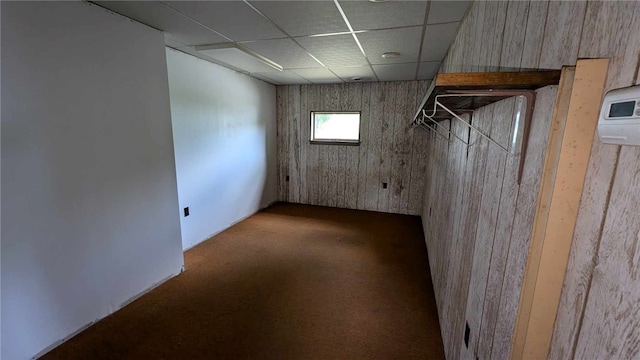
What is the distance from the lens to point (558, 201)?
0.63 meters

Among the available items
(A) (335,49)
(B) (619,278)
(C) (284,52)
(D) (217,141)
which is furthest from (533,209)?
(D) (217,141)

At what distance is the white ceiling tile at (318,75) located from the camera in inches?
146

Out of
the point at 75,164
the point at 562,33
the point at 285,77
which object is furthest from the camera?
the point at 285,77

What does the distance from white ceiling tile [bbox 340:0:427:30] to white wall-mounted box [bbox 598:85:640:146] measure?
1633 mm

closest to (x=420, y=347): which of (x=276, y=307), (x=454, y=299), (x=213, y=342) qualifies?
(x=454, y=299)

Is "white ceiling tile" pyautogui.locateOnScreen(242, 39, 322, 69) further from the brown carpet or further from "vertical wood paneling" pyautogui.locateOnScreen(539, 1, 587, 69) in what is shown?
the brown carpet

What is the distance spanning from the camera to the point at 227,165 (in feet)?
12.8

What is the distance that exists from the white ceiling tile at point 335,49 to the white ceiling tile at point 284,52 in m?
0.12

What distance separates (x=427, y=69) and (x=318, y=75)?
152 cm

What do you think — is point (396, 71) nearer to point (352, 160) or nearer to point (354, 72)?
point (354, 72)

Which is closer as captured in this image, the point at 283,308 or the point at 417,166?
the point at 283,308

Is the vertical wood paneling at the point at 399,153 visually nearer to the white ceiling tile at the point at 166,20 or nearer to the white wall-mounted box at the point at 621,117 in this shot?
the white ceiling tile at the point at 166,20

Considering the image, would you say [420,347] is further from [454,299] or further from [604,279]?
[604,279]

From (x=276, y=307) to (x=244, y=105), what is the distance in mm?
3087
